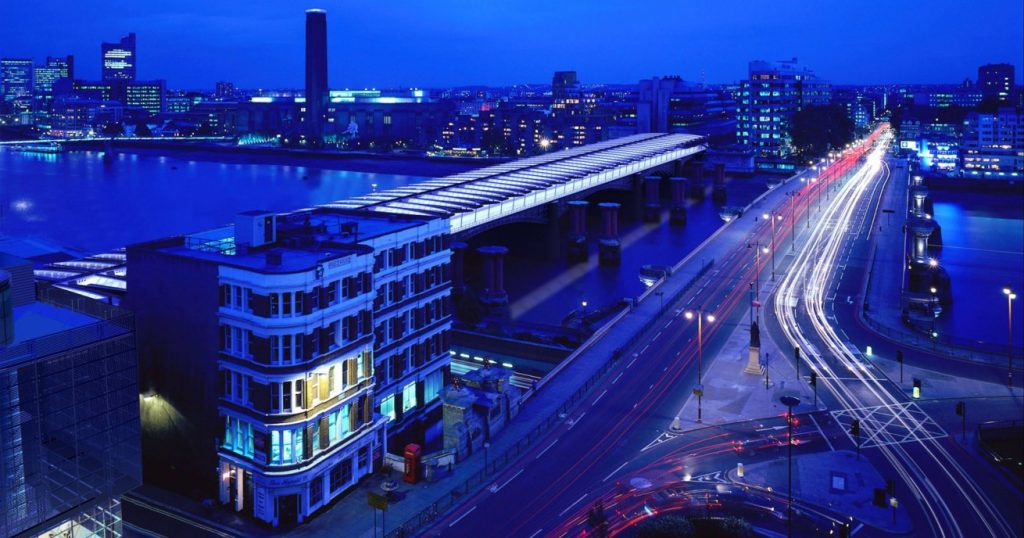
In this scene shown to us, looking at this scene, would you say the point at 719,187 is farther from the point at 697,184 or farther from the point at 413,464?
the point at 413,464

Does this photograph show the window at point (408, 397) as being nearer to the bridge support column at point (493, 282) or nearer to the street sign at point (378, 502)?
the street sign at point (378, 502)

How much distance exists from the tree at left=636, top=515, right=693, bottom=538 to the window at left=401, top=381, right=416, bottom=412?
43.2 feet

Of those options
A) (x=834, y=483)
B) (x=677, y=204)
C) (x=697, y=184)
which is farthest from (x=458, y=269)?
(x=697, y=184)

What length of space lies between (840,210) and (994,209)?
38447 mm

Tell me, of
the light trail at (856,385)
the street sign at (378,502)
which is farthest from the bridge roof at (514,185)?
A: the light trail at (856,385)

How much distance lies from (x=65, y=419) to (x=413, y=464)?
1040 cm

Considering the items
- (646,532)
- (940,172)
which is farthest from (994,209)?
(646,532)

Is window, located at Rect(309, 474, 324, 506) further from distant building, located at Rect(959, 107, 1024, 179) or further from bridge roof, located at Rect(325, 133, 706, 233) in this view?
distant building, located at Rect(959, 107, 1024, 179)

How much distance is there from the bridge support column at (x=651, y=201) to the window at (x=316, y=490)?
8451 centimetres

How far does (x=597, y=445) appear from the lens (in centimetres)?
2995

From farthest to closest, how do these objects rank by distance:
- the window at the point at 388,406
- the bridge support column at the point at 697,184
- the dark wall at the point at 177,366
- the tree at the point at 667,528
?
the bridge support column at the point at 697,184 < the window at the point at 388,406 < the dark wall at the point at 177,366 < the tree at the point at 667,528

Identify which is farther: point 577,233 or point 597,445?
point 577,233

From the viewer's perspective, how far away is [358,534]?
24500 millimetres

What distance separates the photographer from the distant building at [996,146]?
13312 centimetres
